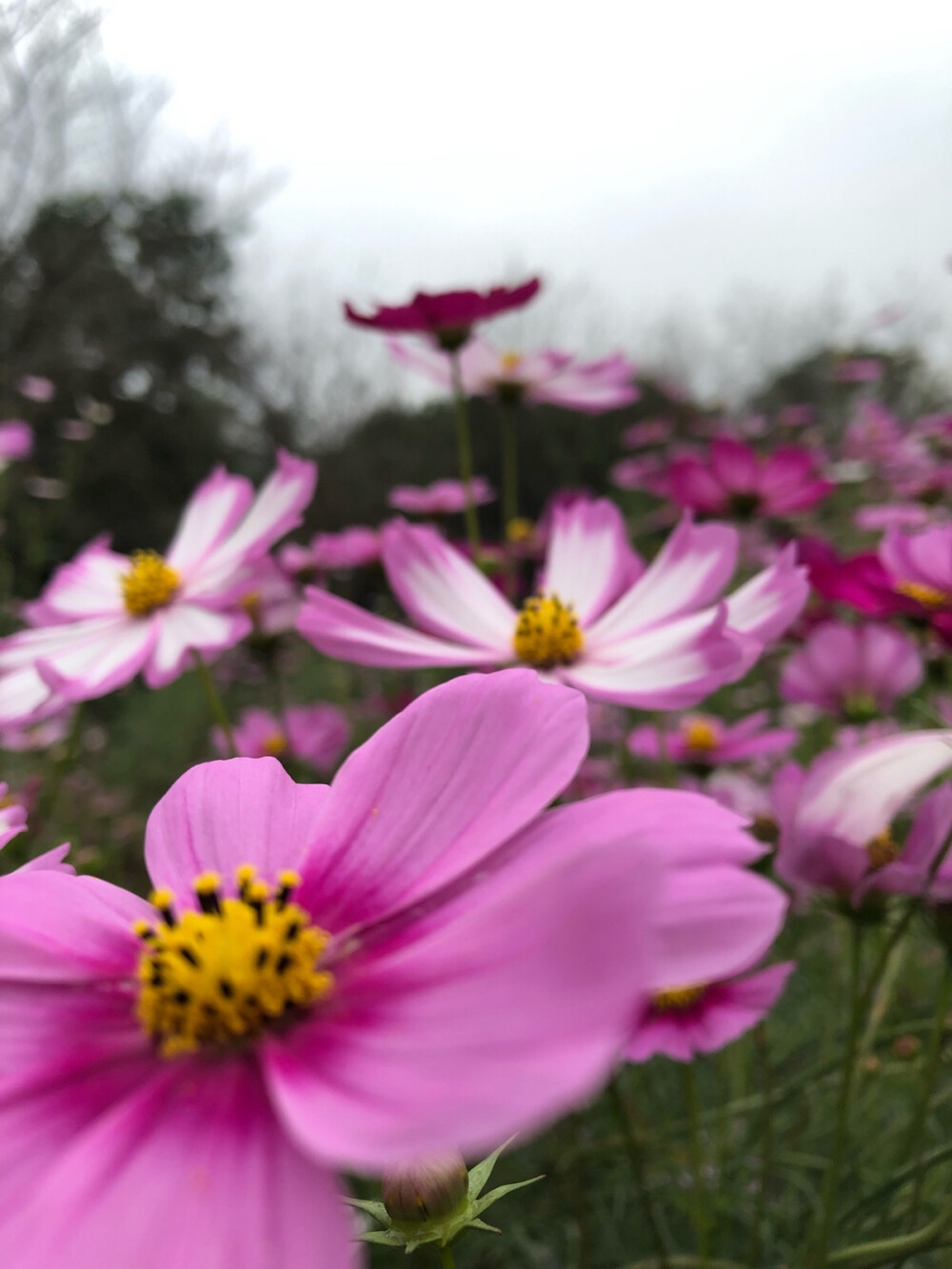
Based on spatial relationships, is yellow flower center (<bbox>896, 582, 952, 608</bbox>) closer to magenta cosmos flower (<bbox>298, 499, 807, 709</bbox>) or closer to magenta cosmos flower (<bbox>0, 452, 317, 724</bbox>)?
magenta cosmos flower (<bbox>298, 499, 807, 709</bbox>)

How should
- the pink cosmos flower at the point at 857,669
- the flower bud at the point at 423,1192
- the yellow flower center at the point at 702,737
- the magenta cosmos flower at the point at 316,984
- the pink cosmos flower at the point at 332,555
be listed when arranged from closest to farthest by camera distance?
the magenta cosmos flower at the point at 316,984
the flower bud at the point at 423,1192
the pink cosmos flower at the point at 857,669
the yellow flower center at the point at 702,737
the pink cosmos flower at the point at 332,555

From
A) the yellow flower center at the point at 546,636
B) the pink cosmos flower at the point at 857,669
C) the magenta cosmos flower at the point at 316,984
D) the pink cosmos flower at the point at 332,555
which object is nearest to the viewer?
the magenta cosmos flower at the point at 316,984

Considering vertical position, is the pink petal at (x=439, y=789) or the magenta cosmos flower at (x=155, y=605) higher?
the pink petal at (x=439, y=789)

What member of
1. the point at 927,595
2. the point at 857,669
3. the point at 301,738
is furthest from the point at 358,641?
the point at 301,738

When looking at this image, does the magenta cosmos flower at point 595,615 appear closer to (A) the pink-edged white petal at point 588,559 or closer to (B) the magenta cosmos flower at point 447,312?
(A) the pink-edged white petal at point 588,559

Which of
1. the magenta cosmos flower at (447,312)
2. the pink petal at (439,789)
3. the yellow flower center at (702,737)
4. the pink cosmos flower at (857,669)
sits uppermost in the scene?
the magenta cosmos flower at (447,312)

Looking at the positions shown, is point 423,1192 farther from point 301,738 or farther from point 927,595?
point 301,738

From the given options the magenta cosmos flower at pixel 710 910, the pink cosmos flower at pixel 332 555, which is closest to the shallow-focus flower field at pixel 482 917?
the magenta cosmos flower at pixel 710 910
